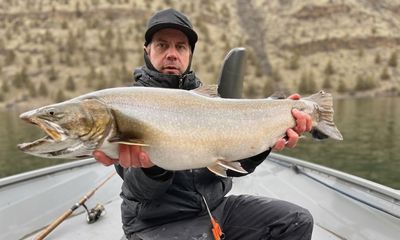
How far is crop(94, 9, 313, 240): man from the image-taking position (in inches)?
109

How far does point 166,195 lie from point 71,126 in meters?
0.91

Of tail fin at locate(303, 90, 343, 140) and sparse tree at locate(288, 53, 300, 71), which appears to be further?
sparse tree at locate(288, 53, 300, 71)

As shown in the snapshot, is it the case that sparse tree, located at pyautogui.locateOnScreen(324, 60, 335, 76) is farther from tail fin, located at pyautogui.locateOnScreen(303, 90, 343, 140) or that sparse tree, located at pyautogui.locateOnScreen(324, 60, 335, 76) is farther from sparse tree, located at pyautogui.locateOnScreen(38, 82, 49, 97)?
tail fin, located at pyautogui.locateOnScreen(303, 90, 343, 140)

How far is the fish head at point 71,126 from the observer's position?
2197 mm

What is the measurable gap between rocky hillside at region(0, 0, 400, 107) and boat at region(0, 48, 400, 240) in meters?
21.7

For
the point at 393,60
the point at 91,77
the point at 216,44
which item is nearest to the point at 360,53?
the point at 393,60

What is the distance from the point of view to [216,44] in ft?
111

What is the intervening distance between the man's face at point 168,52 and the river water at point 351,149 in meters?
6.80

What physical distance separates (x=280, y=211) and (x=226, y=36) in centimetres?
3287

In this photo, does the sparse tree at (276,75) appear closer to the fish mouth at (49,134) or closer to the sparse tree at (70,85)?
the sparse tree at (70,85)

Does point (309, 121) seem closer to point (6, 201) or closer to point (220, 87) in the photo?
point (220, 87)

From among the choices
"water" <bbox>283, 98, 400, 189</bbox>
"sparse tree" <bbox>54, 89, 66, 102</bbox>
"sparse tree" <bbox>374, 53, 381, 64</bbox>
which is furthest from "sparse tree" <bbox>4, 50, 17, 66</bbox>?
"sparse tree" <bbox>374, 53, 381, 64</bbox>

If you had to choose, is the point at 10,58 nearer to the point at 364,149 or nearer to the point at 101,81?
the point at 101,81

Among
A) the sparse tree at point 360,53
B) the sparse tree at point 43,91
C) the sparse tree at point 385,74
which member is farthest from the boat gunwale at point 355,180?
the sparse tree at point 360,53
